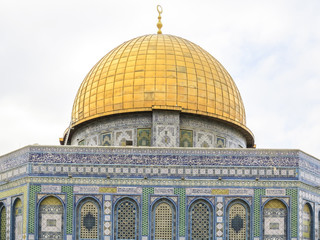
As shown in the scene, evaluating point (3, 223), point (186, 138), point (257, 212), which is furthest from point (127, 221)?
point (186, 138)

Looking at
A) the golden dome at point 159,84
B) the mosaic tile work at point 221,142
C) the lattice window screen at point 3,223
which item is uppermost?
the golden dome at point 159,84

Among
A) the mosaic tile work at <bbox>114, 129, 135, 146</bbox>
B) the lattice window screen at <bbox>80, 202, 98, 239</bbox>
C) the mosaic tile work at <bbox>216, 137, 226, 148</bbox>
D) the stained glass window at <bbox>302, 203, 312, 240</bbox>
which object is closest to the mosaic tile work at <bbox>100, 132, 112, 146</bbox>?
the mosaic tile work at <bbox>114, 129, 135, 146</bbox>

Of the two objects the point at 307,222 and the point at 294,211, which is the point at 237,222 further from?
the point at 307,222

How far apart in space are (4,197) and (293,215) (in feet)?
30.5

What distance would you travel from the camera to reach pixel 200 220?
1055 inches

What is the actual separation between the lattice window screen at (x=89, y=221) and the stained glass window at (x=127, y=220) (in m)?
0.66

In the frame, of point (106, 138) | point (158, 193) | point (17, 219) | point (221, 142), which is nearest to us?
point (158, 193)

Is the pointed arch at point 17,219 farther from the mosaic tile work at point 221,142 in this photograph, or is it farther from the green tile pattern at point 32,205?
the mosaic tile work at point 221,142

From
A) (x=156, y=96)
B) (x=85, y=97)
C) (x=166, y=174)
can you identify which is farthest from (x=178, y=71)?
(x=166, y=174)

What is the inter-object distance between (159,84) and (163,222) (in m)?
6.38

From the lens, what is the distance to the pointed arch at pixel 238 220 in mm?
26703

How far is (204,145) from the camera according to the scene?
30.9 meters

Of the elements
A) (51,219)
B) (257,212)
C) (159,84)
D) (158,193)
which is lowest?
(51,219)

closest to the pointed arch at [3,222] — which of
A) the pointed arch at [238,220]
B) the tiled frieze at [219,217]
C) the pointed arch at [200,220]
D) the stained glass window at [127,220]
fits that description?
the stained glass window at [127,220]
